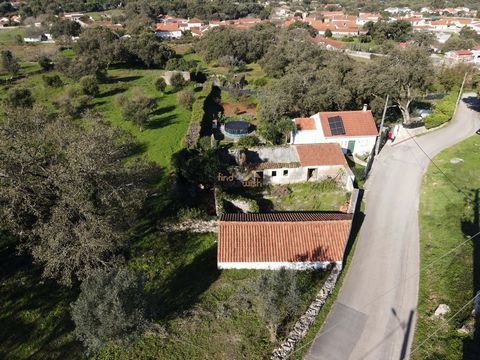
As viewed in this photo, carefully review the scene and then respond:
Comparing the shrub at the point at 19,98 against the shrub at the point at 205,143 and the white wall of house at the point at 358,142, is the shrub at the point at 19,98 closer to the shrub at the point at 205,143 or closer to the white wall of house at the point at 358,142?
the shrub at the point at 205,143

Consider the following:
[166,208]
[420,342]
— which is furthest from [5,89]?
[420,342]

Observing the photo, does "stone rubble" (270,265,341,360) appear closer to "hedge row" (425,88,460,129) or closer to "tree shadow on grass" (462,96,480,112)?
"hedge row" (425,88,460,129)

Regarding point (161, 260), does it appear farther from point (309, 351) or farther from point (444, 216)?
point (444, 216)

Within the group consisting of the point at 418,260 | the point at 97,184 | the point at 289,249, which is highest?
the point at 97,184

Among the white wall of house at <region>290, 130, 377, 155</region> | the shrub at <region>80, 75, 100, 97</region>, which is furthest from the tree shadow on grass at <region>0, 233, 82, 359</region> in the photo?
the shrub at <region>80, 75, 100, 97</region>

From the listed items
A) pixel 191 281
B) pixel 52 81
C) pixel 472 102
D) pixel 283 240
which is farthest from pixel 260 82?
pixel 191 281

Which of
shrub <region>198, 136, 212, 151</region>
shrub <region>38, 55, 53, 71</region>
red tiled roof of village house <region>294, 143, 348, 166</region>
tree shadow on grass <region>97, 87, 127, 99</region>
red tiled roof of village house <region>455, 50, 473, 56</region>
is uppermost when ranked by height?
shrub <region>38, 55, 53, 71</region>

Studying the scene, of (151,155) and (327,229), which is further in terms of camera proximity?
(151,155)
